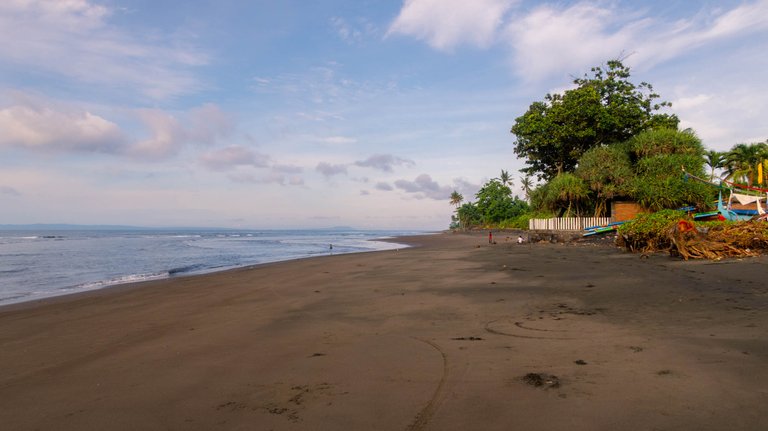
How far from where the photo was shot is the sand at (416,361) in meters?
3.17

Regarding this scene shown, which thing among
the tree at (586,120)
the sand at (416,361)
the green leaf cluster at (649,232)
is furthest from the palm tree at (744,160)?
the sand at (416,361)

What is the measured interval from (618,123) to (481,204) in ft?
157

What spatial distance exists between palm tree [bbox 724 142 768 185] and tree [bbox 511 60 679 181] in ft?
54.6

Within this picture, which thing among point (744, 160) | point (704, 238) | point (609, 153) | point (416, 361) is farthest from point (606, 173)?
point (744, 160)

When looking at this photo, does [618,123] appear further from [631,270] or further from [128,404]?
[128,404]

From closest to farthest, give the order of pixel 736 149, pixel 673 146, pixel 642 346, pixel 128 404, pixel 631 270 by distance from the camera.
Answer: pixel 128 404
pixel 642 346
pixel 631 270
pixel 673 146
pixel 736 149

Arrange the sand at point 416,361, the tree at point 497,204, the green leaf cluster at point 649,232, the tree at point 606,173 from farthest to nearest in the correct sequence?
the tree at point 497,204 → the tree at point 606,173 → the green leaf cluster at point 649,232 → the sand at point 416,361

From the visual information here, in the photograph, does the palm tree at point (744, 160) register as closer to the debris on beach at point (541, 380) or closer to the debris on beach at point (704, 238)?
the debris on beach at point (704, 238)

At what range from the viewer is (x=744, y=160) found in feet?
150

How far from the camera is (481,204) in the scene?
78438 mm

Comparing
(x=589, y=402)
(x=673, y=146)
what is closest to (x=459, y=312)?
(x=589, y=402)

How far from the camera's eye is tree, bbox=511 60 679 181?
102 feet

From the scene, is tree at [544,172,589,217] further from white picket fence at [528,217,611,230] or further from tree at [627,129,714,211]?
tree at [627,129,714,211]

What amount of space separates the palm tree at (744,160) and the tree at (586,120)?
16647 mm
